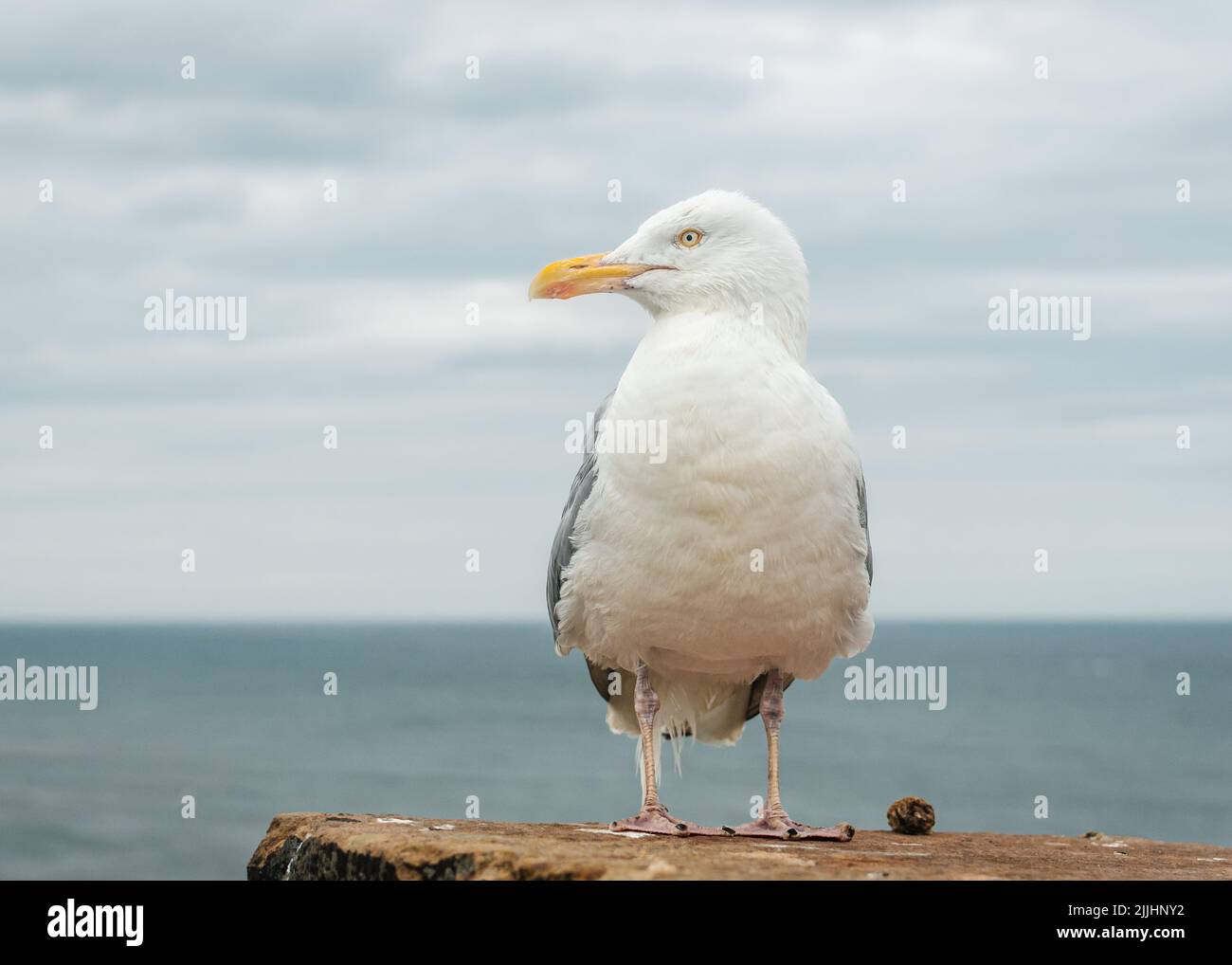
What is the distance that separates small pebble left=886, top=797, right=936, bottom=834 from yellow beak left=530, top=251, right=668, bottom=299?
4.26 m

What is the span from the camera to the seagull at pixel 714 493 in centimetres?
795

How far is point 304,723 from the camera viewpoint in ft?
313

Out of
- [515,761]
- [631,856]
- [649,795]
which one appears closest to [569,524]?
[649,795]

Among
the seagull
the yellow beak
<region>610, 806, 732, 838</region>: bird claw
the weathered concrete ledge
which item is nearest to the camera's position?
the weathered concrete ledge

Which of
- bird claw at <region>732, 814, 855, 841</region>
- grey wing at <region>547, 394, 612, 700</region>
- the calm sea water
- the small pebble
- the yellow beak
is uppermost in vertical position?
the yellow beak

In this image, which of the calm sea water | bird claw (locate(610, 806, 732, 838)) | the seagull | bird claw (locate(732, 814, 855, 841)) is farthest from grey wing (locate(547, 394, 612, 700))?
the calm sea water

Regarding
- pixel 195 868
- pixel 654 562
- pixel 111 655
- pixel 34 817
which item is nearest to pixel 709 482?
pixel 654 562

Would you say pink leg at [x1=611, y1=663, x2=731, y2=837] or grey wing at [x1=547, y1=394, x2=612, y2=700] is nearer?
pink leg at [x1=611, y1=663, x2=731, y2=837]

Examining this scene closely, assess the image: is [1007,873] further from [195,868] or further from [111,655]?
[111,655]

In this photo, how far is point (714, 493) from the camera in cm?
789

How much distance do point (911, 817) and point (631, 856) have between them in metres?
3.77

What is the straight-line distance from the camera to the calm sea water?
63.2 meters

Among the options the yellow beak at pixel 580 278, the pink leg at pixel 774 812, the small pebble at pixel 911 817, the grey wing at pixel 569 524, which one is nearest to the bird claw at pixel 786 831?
the pink leg at pixel 774 812

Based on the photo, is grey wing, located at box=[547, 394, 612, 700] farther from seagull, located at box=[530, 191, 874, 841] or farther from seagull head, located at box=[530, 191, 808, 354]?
seagull head, located at box=[530, 191, 808, 354]
